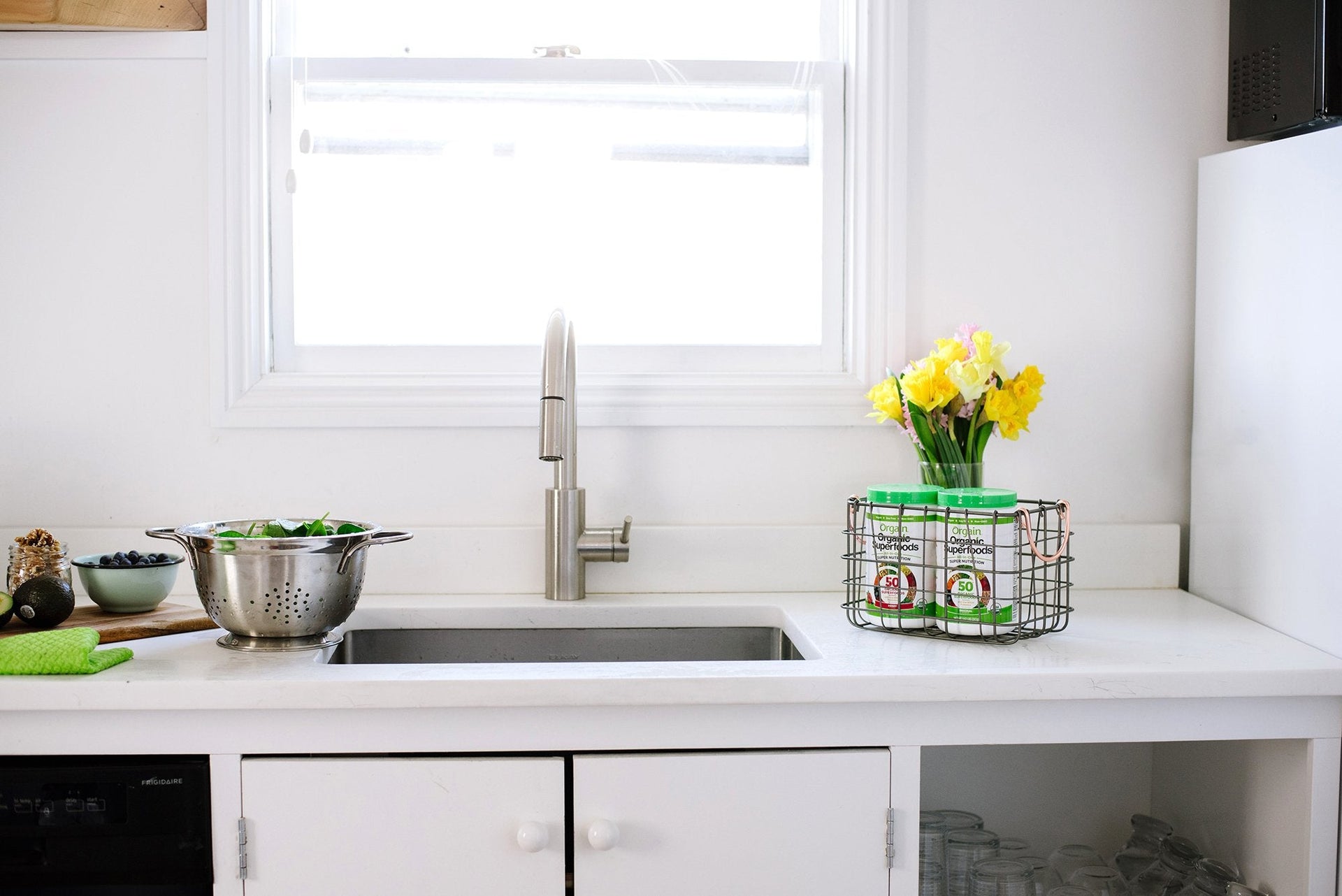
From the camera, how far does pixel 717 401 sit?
5.78 feet

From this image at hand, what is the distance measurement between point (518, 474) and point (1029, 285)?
0.90m

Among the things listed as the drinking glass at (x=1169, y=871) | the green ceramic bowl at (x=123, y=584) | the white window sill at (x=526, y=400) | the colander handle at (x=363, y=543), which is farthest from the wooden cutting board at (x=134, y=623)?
the drinking glass at (x=1169, y=871)

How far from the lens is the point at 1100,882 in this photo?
60.4 inches

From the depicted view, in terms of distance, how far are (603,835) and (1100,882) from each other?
79 cm

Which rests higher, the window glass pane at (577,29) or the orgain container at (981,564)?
the window glass pane at (577,29)

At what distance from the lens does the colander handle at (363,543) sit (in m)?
1.34

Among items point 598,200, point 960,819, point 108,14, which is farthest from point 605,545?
point 108,14

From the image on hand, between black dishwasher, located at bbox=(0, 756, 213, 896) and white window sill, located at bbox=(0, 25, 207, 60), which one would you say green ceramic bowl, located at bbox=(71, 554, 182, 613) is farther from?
white window sill, located at bbox=(0, 25, 207, 60)

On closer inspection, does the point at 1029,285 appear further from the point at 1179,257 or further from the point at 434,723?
the point at 434,723

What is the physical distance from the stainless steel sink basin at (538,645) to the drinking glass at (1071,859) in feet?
1.75

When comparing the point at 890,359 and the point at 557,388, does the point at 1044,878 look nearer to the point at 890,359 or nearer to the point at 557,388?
the point at 890,359

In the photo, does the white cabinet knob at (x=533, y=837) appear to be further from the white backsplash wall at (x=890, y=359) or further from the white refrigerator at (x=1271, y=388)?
the white refrigerator at (x=1271, y=388)

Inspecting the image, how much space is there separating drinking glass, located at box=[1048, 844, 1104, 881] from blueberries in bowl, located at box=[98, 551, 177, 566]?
1371 millimetres

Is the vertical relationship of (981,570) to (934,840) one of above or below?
above
